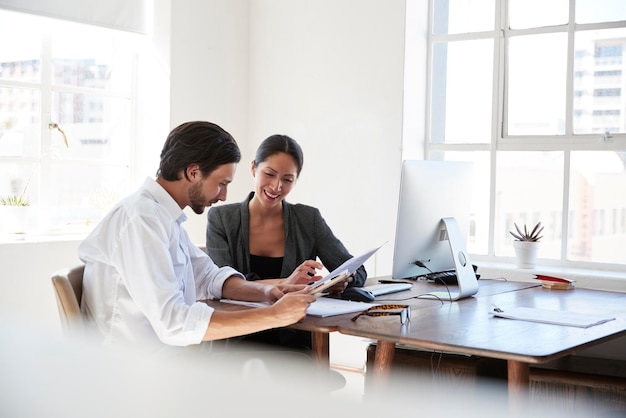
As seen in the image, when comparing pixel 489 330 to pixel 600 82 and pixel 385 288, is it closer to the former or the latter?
pixel 385 288

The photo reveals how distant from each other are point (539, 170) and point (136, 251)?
2749 mm

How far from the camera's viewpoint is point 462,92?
4.29 meters

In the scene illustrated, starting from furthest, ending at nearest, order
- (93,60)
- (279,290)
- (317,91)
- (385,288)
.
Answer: (317,91)
(93,60)
(385,288)
(279,290)

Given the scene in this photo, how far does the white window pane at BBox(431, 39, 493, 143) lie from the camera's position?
4.19 m

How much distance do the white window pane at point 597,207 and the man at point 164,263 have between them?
238 cm

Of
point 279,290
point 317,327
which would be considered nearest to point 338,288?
point 279,290

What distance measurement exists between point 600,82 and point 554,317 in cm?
197

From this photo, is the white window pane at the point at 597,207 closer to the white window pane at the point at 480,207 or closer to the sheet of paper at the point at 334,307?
the white window pane at the point at 480,207

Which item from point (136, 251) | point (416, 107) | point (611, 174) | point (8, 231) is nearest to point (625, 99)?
point (611, 174)

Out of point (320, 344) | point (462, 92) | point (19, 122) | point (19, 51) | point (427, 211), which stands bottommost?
point (320, 344)

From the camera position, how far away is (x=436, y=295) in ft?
8.96

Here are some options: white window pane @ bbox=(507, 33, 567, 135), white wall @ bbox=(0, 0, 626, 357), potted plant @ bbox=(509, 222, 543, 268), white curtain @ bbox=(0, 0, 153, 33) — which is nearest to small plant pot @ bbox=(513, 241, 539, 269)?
potted plant @ bbox=(509, 222, 543, 268)

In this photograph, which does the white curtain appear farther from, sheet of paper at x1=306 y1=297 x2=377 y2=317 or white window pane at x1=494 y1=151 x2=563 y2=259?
sheet of paper at x1=306 y1=297 x2=377 y2=317

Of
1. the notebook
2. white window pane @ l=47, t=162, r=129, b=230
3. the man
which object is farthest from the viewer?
white window pane @ l=47, t=162, r=129, b=230
